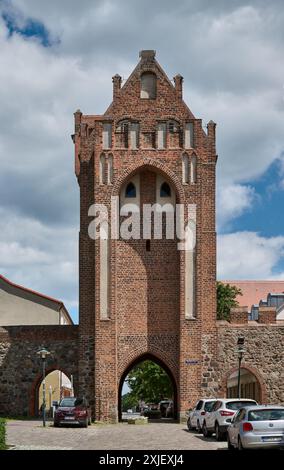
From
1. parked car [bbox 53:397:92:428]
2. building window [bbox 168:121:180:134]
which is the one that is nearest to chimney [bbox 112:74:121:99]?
building window [bbox 168:121:180:134]

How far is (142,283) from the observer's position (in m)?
41.2

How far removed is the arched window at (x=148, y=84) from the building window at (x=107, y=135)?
101 inches

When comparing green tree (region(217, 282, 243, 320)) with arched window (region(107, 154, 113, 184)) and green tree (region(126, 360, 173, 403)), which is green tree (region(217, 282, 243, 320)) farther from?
arched window (region(107, 154, 113, 184))

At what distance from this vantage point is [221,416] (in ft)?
89.6

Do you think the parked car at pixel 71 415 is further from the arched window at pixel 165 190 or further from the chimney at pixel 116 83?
the chimney at pixel 116 83

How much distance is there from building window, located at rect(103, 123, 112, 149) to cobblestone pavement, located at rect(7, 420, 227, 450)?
1357 centimetres

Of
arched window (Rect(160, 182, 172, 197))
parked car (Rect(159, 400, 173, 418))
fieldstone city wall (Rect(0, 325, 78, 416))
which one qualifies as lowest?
parked car (Rect(159, 400, 173, 418))

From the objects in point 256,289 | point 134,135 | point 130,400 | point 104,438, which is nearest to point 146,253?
point 134,135

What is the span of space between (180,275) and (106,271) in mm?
3558

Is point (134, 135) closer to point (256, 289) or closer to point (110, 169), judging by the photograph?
point (110, 169)

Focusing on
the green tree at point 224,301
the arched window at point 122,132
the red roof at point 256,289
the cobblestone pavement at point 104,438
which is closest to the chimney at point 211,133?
the arched window at point 122,132

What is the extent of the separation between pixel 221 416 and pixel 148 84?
20180 mm

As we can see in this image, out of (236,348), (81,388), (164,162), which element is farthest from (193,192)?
(81,388)

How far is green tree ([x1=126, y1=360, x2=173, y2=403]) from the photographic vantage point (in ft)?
206
